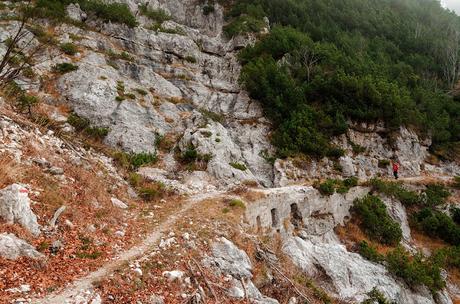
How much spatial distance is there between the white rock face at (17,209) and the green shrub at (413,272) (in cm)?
1905

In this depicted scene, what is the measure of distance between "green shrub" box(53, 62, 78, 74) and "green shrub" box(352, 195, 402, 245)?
1019 inches

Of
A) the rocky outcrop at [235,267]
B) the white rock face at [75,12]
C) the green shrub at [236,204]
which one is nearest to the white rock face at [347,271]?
the green shrub at [236,204]

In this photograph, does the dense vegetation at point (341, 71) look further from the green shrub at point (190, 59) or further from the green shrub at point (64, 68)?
the green shrub at point (64, 68)

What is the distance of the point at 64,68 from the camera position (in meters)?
26.3

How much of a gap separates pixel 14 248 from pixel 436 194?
1351 inches

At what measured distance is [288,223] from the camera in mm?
20422

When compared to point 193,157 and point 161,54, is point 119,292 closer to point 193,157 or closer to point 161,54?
point 193,157

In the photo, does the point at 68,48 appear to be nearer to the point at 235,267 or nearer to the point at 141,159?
the point at 141,159

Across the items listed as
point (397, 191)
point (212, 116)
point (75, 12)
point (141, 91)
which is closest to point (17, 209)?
point (141, 91)

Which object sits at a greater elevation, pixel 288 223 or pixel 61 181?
pixel 61 181

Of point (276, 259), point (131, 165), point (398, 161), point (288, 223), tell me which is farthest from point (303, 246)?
point (398, 161)

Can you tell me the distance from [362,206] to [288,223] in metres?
8.65

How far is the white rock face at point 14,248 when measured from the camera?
24.0 feet

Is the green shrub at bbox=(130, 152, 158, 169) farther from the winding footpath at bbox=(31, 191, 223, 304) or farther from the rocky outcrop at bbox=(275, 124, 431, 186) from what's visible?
the rocky outcrop at bbox=(275, 124, 431, 186)
